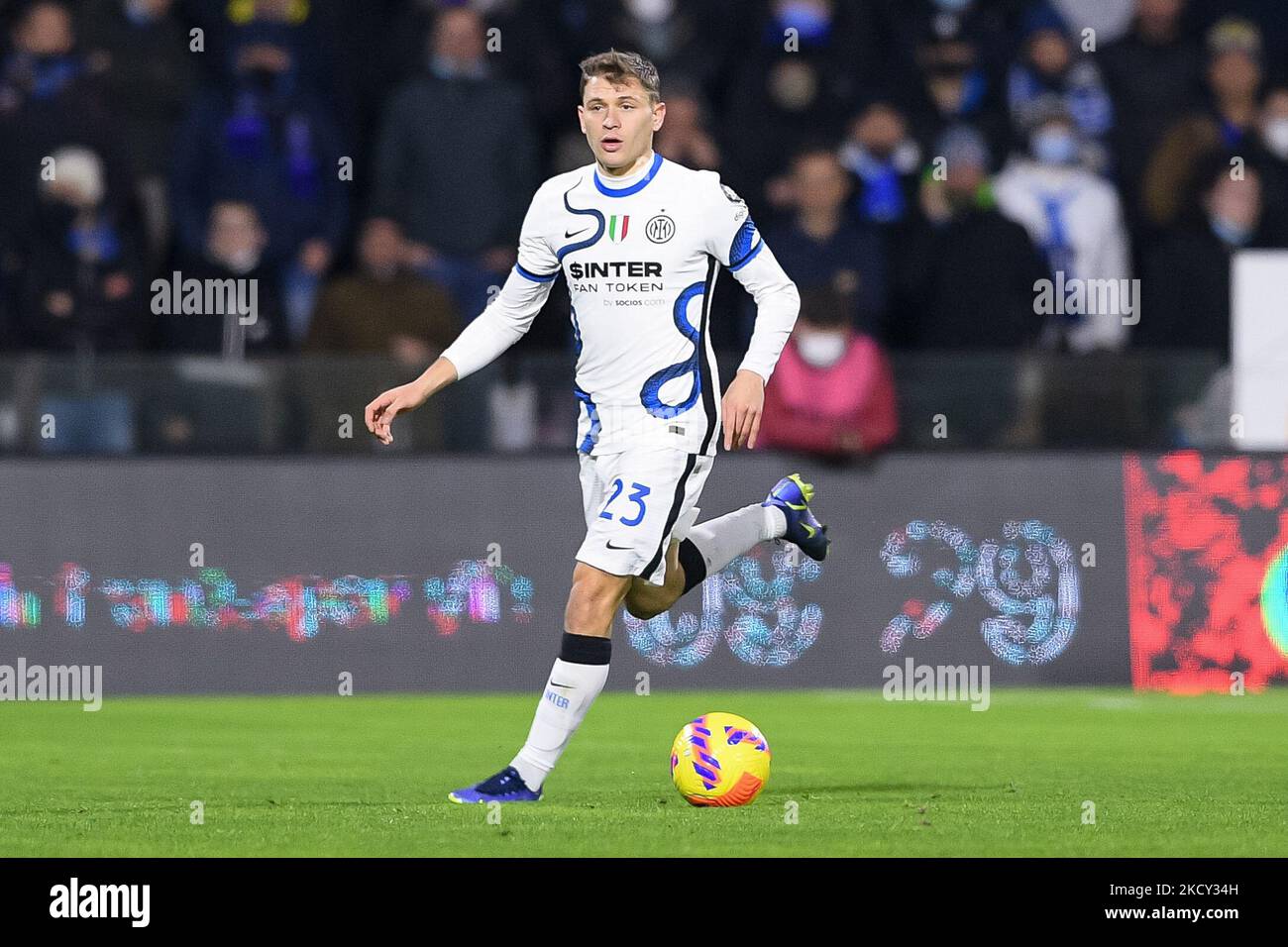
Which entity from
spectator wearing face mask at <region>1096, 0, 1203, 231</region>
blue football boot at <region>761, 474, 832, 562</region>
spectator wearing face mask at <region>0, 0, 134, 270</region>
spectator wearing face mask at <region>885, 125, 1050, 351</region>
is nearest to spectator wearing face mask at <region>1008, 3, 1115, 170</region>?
spectator wearing face mask at <region>1096, 0, 1203, 231</region>

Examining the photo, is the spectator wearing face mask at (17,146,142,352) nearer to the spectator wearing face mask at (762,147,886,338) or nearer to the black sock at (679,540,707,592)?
the spectator wearing face mask at (762,147,886,338)

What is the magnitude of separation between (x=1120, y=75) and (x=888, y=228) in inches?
98.0

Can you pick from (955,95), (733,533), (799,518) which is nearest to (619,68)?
(733,533)

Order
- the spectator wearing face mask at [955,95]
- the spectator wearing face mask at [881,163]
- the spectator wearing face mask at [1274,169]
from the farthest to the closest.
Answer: the spectator wearing face mask at [1274,169], the spectator wearing face mask at [955,95], the spectator wearing face mask at [881,163]

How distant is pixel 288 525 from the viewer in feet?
50.7

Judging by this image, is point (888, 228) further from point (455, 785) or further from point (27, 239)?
point (455, 785)

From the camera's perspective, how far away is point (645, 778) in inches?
417

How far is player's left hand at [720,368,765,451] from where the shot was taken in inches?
355

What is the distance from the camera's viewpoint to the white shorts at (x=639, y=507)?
9.40 metres

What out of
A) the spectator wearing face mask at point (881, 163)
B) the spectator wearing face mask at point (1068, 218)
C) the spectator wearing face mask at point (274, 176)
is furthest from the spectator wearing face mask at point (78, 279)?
the spectator wearing face mask at point (1068, 218)

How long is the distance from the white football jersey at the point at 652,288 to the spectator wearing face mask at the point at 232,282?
6095 mm

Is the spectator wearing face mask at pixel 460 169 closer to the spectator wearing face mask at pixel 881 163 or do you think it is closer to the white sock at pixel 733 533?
the spectator wearing face mask at pixel 881 163

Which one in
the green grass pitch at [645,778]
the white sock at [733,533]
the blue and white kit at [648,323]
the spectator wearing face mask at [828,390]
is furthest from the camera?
the spectator wearing face mask at [828,390]
